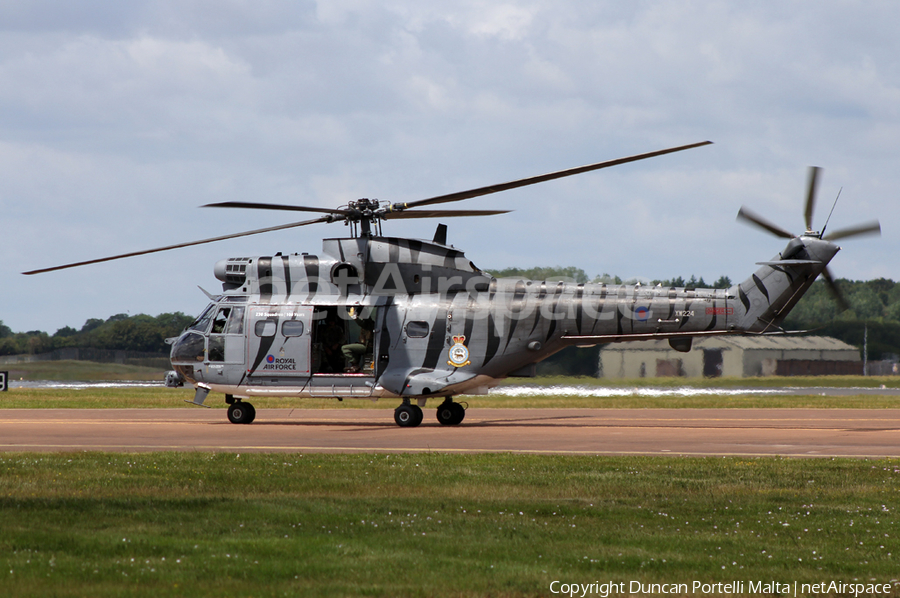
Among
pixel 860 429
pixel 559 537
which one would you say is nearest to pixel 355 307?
pixel 860 429

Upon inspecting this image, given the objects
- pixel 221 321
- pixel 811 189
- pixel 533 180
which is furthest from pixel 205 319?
pixel 811 189

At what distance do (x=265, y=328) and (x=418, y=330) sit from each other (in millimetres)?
4860

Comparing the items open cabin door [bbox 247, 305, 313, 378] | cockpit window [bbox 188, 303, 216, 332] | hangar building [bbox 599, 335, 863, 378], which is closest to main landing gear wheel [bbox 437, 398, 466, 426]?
open cabin door [bbox 247, 305, 313, 378]

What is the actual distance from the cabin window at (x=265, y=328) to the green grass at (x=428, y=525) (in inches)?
443

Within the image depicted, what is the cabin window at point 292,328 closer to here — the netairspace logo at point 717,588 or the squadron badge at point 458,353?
the squadron badge at point 458,353

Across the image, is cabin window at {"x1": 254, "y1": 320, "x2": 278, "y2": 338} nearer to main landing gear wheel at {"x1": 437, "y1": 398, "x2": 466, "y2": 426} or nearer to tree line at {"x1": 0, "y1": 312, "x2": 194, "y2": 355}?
main landing gear wheel at {"x1": 437, "y1": 398, "x2": 466, "y2": 426}

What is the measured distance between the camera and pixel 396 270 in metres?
27.0

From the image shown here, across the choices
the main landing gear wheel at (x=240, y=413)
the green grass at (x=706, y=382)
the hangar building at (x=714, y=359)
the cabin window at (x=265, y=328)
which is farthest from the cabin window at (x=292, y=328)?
the hangar building at (x=714, y=359)

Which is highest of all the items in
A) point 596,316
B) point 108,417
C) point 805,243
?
point 805,243

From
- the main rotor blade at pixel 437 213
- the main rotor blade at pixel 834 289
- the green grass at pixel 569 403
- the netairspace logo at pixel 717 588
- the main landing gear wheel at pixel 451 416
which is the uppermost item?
the main rotor blade at pixel 437 213

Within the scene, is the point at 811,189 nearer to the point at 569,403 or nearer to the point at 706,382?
the point at 569,403

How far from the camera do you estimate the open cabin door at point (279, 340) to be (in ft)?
90.1

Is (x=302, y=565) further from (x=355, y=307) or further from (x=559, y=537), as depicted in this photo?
(x=355, y=307)

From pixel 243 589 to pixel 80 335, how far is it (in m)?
108
